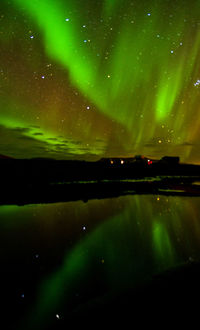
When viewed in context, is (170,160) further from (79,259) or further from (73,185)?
(79,259)

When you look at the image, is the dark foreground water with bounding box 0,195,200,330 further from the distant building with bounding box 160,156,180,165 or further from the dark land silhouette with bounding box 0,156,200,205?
the distant building with bounding box 160,156,180,165

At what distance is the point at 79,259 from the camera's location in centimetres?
351

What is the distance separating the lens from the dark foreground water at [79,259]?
2.30 m

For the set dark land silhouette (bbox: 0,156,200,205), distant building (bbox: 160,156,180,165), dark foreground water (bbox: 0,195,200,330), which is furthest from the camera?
distant building (bbox: 160,156,180,165)

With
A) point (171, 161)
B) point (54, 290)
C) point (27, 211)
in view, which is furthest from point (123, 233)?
point (171, 161)

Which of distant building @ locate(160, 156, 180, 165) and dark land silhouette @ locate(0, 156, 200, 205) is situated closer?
dark land silhouette @ locate(0, 156, 200, 205)

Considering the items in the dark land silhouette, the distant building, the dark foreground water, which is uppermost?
the distant building

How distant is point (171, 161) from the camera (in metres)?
82.5

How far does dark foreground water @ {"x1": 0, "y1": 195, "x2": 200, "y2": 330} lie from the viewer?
90.7 inches

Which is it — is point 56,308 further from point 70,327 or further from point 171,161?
point 171,161

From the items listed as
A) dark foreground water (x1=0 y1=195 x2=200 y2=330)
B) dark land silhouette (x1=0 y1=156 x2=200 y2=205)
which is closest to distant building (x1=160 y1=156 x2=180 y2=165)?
dark land silhouette (x1=0 y1=156 x2=200 y2=205)

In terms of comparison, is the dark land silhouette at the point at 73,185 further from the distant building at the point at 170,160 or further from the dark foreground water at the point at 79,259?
the distant building at the point at 170,160

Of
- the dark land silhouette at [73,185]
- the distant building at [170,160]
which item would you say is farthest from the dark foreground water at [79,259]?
the distant building at [170,160]

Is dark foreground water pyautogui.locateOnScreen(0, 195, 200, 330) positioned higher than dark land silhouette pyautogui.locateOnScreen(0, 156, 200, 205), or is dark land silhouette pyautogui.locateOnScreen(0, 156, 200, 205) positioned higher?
dark land silhouette pyautogui.locateOnScreen(0, 156, 200, 205)
